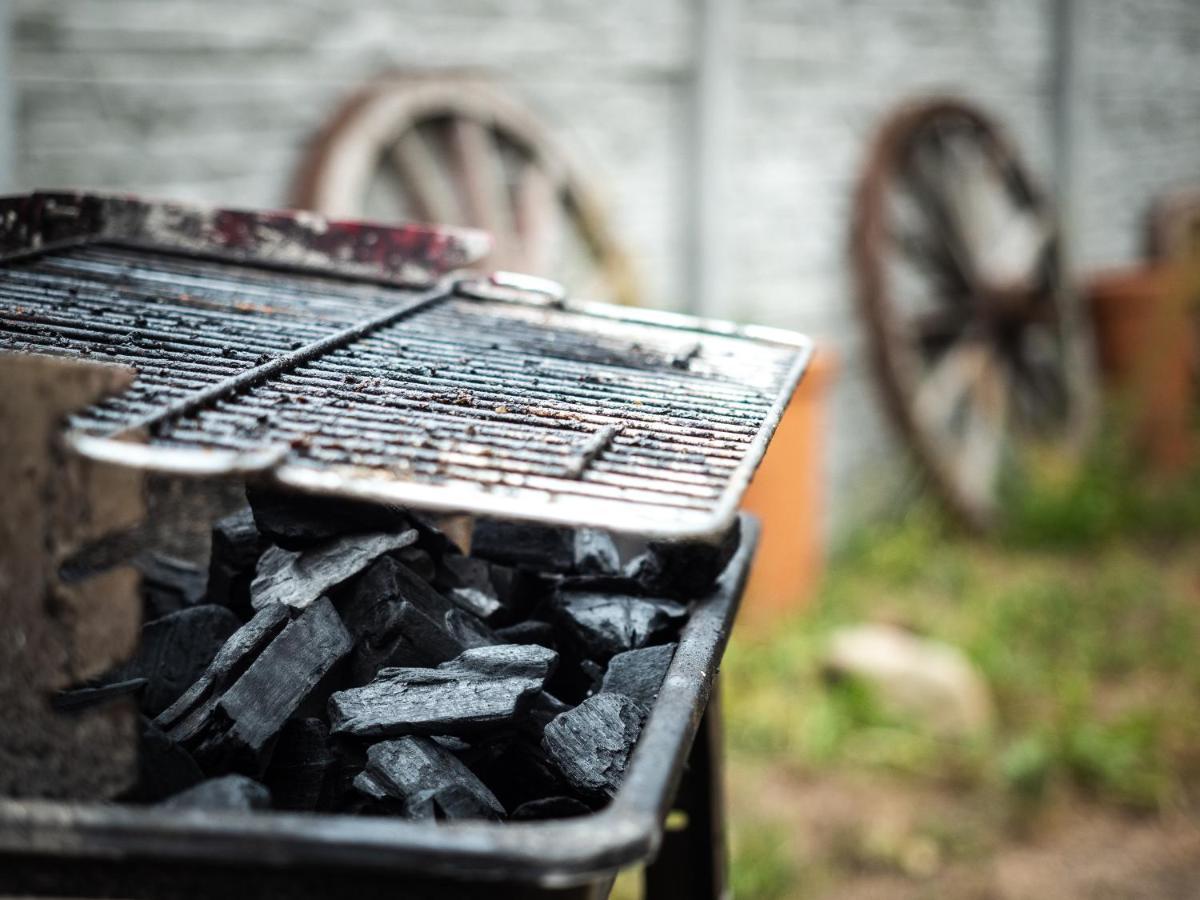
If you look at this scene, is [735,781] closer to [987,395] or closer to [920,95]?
[987,395]

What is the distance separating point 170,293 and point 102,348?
36cm

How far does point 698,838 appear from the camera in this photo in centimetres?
203

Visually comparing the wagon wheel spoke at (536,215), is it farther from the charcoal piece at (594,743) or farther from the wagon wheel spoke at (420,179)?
the charcoal piece at (594,743)

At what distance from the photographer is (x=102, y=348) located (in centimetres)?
142

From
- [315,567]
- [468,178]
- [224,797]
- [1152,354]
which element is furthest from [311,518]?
[1152,354]

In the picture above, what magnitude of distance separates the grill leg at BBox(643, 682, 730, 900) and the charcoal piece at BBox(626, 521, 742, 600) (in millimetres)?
453

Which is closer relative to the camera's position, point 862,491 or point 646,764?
point 646,764

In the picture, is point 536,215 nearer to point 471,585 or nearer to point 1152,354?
point 471,585

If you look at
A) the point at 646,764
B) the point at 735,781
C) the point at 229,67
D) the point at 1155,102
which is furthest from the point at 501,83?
the point at 1155,102

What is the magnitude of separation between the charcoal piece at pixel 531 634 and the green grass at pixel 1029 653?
5.57ft

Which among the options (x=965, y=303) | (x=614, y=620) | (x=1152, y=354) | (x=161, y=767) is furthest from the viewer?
(x=1152, y=354)

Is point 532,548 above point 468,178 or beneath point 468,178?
beneath

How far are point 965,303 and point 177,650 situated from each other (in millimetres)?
5189

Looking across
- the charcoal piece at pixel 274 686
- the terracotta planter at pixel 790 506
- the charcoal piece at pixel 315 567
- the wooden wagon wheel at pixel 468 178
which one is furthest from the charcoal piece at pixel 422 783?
the terracotta planter at pixel 790 506
